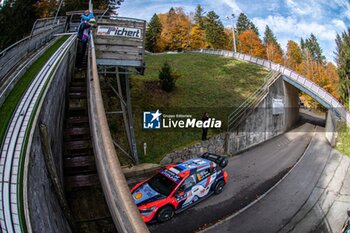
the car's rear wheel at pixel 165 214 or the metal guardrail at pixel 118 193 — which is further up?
the metal guardrail at pixel 118 193

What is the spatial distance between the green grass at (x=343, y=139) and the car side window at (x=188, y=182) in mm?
13845

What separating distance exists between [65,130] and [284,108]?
947 inches

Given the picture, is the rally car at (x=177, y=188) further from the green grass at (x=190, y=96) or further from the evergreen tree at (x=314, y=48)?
the evergreen tree at (x=314, y=48)

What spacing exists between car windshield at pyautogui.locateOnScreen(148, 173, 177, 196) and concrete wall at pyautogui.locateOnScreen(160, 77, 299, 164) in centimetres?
338

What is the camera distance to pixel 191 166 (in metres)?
12.1

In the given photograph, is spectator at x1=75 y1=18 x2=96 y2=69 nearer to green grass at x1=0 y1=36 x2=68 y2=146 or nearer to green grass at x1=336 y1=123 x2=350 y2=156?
green grass at x1=0 y1=36 x2=68 y2=146

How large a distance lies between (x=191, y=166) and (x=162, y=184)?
1.65 m

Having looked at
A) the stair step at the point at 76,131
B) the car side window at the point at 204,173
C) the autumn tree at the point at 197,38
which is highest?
the autumn tree at the point at 197,38

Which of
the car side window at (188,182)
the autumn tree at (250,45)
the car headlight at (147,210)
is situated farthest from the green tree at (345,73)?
the autumn tree at (250,45)

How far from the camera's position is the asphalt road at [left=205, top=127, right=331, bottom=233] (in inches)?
410

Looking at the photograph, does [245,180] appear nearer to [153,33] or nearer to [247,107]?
[247,107]

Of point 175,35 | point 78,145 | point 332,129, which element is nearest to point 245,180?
point 78,145

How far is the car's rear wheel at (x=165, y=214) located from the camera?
10.3 meters

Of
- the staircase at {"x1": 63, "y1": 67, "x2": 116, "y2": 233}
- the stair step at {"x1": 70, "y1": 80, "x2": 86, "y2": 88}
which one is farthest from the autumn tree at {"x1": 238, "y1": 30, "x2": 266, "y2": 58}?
the staircase at {"x1": 63, "y1": 67, "x2": 116, "y2": 233}
